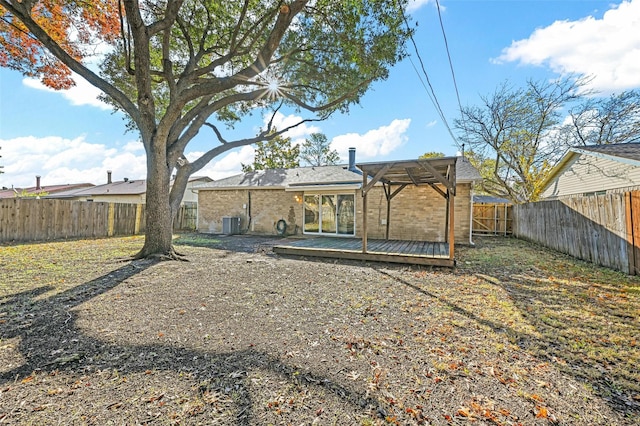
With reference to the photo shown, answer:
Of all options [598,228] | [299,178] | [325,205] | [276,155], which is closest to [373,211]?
[325,205]

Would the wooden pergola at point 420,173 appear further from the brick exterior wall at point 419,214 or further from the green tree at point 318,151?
the green tree at point 318,151

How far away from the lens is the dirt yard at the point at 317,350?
2.05 meters

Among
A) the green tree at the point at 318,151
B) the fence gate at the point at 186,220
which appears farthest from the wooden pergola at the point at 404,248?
the green tree at the point at 318,151

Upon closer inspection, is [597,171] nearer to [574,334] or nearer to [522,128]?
[522,128]

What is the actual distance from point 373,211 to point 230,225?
24.2ft

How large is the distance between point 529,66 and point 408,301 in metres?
16.0

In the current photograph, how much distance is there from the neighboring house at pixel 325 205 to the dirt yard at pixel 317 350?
211 inches

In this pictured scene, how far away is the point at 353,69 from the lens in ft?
30.8

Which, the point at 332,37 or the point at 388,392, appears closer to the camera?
the point at 388,392

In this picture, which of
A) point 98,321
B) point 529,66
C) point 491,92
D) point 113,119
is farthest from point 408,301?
point 491,92

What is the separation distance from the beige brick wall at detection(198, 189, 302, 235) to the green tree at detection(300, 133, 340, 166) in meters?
19.8

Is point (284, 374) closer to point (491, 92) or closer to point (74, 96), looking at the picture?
point (74, 96)

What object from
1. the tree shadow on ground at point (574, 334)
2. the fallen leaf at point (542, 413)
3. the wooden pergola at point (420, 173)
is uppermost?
the wooden pergola at point (420, 173)

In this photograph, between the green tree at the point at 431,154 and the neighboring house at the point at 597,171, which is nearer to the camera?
the neighboring house at the point at 597,171
